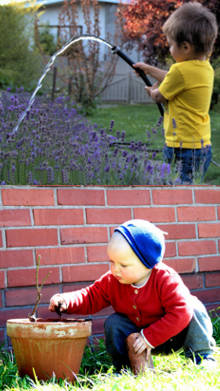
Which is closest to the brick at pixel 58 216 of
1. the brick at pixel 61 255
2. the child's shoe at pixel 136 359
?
the brick at pixel 61 255

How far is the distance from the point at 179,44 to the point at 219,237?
4.69ft

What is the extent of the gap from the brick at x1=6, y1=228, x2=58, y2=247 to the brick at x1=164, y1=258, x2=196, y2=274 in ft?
2.30

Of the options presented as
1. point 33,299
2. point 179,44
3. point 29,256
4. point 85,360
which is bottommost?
point 85,360

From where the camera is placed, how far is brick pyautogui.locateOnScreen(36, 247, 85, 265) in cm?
290

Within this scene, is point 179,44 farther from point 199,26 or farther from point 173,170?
point 173,170

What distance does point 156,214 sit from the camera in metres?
3.23

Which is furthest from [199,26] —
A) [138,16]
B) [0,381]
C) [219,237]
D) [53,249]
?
[138,16]

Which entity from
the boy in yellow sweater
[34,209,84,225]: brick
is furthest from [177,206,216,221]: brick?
[34,209,84,225]: brick

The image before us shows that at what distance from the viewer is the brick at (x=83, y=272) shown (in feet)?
9.67

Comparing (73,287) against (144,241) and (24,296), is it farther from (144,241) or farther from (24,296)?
(144,241)

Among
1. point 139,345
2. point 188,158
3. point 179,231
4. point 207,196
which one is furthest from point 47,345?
point 188,158

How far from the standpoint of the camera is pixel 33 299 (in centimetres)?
288

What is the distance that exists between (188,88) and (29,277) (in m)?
1.93

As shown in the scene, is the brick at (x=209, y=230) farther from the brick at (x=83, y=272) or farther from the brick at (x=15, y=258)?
the brick at (x=15, y=258)
